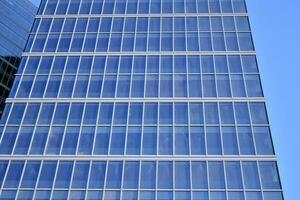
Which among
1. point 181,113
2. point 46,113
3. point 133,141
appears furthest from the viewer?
point 46,113

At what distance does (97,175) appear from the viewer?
120 feet

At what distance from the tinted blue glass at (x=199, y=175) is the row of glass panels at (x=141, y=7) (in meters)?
22.3

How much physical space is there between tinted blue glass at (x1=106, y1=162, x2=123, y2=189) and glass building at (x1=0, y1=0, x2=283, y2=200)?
0.28 ft

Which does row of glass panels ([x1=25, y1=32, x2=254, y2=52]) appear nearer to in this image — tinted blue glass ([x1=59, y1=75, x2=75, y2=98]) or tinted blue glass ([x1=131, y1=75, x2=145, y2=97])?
tinted blue glass ([x1=131, y1=75, x2=145, y2=97])

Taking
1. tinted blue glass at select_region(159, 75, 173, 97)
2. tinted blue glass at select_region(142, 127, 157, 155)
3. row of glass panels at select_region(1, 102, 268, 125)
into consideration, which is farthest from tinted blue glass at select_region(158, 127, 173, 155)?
tinted blue glass at select_region(159, 75, 173, 97)

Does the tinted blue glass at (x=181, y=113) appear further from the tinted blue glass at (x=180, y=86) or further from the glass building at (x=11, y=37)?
the glass building at (x=11, y=37)

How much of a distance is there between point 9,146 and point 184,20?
24.7m

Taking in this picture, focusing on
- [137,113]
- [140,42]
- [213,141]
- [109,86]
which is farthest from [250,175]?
[140,42]

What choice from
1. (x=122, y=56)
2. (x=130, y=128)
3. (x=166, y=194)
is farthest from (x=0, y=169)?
(x=122, y=56)

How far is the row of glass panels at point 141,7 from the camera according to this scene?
5225 cm

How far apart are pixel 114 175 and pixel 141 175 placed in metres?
2.29

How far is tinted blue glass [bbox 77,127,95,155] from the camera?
38.3m

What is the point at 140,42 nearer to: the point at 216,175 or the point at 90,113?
the point at 90,113

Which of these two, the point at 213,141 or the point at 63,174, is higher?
the point at 213,141
